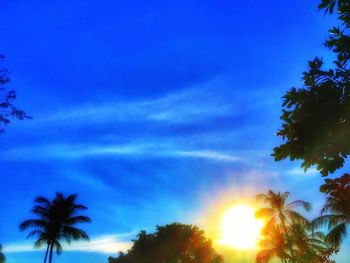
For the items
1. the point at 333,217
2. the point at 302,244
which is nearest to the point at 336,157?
the point at 333,217

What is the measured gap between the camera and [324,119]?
440 inches

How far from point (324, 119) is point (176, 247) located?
52.4m

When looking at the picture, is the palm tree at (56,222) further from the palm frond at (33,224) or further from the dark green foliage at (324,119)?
the dark green foliage at (324,119)

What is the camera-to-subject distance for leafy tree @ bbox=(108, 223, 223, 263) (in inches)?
2335

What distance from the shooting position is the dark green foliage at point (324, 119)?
1096cm

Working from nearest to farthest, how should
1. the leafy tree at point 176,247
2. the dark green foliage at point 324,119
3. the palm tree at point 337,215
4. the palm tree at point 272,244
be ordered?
the dark green foliage at point 324,119 < the palm tree at point 337,215 < the palm tree at point 272,244 < the leafy tree at point 176,247

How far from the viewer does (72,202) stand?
44.1 metres

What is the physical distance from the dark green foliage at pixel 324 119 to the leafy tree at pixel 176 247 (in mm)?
50400

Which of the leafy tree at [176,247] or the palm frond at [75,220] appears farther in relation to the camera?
the leafy tree at [176,247]

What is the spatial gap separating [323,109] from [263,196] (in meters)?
35.5

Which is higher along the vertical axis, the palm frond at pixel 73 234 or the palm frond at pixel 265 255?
the palm frond at pixel 73 234

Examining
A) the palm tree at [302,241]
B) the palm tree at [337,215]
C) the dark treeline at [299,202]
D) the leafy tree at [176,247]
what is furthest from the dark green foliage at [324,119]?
the leafy tree at [176,247]

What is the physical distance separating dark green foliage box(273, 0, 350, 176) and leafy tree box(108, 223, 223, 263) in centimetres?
5040

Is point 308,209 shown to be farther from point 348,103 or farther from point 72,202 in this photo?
point 348,103
